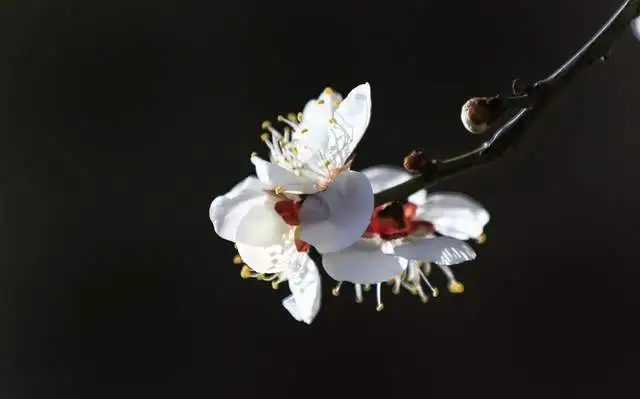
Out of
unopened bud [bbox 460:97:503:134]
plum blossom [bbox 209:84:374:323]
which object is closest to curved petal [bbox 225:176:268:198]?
plum blossom [bbox 209:84:374:323]

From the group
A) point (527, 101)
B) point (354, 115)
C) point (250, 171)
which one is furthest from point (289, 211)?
point (250, 171)

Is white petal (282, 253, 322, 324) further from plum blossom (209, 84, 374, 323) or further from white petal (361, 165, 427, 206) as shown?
white petal (361, 165, 427, 206)

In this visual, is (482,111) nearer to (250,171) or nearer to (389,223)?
(389,223)

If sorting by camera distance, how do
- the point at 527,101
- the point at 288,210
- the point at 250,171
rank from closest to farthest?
1. the point at 527,101
2. the point at 288,210
3. the point at 250,171

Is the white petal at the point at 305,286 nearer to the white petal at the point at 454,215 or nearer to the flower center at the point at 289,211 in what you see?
the flower center at the point at 289,211

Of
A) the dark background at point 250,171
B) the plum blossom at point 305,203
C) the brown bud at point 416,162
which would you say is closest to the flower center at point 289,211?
the plum blossom at point 305,203
